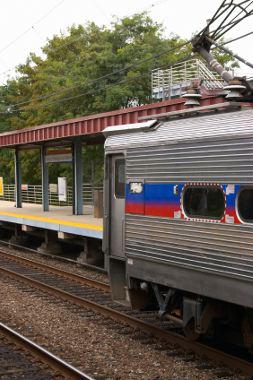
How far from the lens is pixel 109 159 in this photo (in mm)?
8109

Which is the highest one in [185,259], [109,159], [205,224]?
[109,159]

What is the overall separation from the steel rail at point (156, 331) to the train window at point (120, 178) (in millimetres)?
2140

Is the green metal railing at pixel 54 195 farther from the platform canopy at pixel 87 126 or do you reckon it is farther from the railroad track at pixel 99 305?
the railroad track at pixel 99 305

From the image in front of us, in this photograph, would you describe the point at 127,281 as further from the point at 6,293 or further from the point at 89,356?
the point at 6,293

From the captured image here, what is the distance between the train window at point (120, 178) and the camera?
7.80 meters

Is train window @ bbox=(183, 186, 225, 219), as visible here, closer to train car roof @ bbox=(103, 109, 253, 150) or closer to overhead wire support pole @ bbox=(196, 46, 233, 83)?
train car roof @ bbox=(103, 109, 253, 150)

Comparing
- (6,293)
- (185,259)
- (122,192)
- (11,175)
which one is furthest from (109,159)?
(11,175)

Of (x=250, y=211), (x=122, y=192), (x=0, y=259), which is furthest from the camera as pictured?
(x=0, y=259)

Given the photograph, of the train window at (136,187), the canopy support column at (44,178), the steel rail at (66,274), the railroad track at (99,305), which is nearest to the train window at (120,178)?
the train window at (136,187)

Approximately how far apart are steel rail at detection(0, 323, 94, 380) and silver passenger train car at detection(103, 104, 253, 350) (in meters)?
1.60

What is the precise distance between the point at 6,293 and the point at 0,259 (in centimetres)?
558

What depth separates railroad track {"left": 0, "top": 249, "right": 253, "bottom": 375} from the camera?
674 centimetres

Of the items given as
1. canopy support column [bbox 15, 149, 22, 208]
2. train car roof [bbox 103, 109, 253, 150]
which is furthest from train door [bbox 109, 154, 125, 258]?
canopy support column [bbox 15, 149, 22, 208]

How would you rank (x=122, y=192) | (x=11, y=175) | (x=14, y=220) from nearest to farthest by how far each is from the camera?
(x=122, y=192) → (x=14, y=220) → (x=11, y=175)
